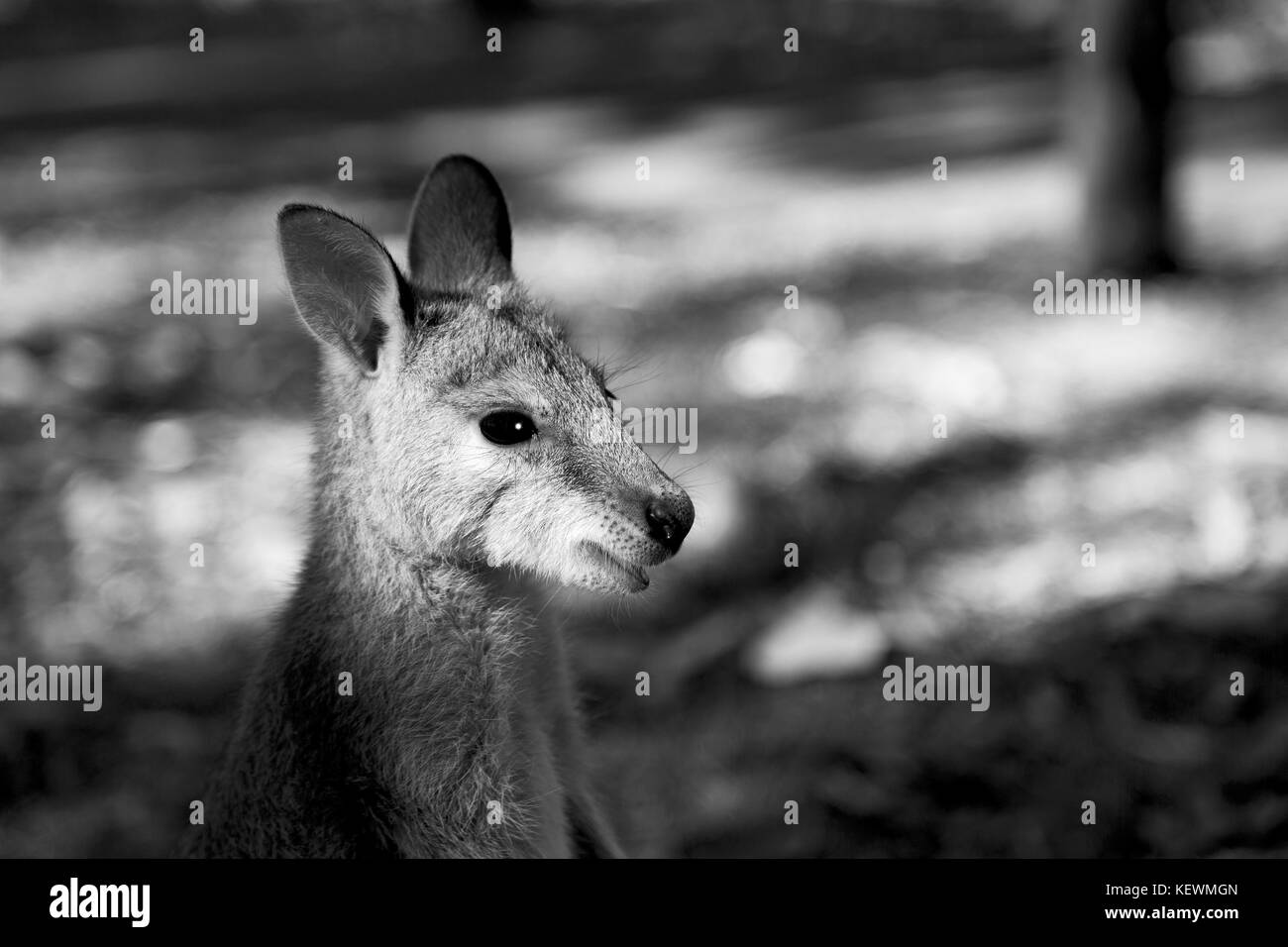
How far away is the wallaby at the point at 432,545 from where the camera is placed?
2.90m

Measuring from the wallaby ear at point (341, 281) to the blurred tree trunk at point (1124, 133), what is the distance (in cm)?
526

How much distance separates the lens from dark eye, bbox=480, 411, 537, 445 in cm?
294

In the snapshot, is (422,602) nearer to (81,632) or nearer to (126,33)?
(81,632)

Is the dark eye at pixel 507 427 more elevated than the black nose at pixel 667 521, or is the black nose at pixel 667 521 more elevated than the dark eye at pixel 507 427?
the dark eye at pixel 507 427

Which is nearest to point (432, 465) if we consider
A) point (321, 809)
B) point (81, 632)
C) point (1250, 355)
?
point (321, 809)

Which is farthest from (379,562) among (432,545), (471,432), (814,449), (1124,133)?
(1124,133)

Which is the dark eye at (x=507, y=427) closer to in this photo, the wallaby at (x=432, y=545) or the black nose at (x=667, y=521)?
the wallaby at (x=432, y=545)

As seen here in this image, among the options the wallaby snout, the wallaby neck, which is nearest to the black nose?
the wallaby snout

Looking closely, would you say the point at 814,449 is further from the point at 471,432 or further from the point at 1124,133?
the point at 471,432

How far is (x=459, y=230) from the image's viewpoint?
3.35 metres

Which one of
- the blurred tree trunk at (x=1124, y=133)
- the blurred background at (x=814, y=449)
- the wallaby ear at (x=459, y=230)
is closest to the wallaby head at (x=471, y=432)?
the wallaby ear at (x=459, y=230)

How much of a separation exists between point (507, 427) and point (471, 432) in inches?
3.1

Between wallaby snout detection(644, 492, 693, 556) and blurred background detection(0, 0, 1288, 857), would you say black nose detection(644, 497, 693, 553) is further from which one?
blurred background detection(0, 0, 1288, 857)

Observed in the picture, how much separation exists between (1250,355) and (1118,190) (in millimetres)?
1145
